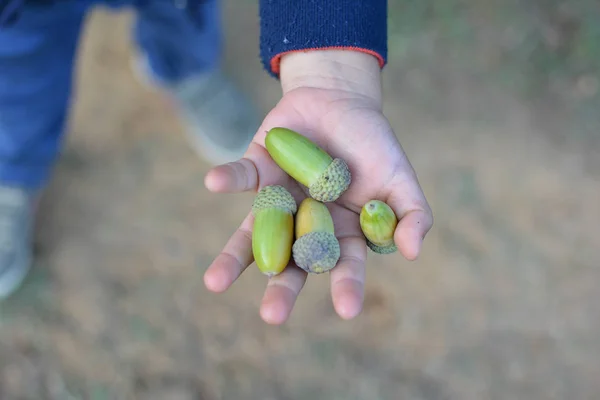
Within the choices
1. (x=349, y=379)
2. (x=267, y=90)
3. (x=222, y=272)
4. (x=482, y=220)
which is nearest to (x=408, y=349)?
(x=349, y=379)

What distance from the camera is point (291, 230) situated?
171 cm

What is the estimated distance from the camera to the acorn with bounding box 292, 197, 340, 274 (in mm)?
1564

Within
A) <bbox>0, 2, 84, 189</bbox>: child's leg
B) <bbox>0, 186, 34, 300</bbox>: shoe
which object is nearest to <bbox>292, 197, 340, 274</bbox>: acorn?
<bbox>0, 2, 84, 189</bbox>: child's leg

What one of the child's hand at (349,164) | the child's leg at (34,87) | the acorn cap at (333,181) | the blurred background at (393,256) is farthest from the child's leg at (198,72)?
the acorn cap at (333,181)

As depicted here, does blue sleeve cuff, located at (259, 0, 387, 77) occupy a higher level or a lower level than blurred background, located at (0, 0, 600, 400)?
higher

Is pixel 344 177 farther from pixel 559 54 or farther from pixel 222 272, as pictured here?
pixel 559 54

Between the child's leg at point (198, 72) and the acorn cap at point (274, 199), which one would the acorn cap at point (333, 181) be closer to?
the acorn cap at point (274, 199)

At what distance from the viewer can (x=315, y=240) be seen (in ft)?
5.18

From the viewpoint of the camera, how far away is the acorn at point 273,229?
5.20 feet

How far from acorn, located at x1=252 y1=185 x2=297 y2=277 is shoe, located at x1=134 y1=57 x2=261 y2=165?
1.45 m

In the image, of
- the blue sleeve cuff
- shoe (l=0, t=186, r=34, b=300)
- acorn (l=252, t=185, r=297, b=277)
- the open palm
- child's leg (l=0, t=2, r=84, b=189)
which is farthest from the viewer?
shoe (l=0, t=186, r=34, b=300)

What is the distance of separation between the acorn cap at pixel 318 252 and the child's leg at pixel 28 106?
1.34 m

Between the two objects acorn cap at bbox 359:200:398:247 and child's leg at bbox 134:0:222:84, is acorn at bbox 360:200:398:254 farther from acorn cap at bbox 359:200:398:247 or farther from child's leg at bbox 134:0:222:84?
child's leg at bbox 134:0:222:84

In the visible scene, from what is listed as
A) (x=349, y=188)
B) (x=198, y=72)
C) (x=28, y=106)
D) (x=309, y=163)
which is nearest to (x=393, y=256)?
(x=349, y=188)
